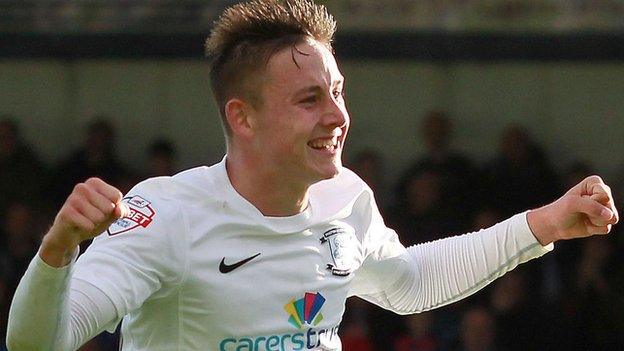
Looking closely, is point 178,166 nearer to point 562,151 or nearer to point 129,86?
point 129,86

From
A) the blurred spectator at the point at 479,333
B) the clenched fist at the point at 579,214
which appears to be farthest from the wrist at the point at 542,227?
the blurred spectator at the point at 479,333

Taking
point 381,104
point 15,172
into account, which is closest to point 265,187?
point 15,172

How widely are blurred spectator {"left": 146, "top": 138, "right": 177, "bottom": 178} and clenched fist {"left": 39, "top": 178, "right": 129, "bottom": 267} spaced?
22.4 ft

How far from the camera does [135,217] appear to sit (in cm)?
407

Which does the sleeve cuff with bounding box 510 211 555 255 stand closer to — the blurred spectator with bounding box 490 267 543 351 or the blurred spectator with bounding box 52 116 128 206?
the blurred spectator with bounding box 490 267 543 351

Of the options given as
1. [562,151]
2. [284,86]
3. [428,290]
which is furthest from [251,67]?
[562,151]

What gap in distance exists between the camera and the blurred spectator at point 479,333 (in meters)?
9.30

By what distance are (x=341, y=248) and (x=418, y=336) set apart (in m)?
5.01

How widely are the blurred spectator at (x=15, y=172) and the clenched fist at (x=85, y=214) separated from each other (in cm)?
710

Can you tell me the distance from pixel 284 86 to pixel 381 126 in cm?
702

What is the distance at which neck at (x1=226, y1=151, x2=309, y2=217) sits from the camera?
14.3 feet

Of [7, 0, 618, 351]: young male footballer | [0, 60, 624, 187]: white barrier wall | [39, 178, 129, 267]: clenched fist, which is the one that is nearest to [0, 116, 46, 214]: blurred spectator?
[0, 60, 624, 187]: white barrier wall

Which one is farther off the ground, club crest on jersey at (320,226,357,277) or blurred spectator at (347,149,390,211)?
club crest on jersey at (320,226,357,277)

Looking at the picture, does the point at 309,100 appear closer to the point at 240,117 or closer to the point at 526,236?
the point at 240,117
